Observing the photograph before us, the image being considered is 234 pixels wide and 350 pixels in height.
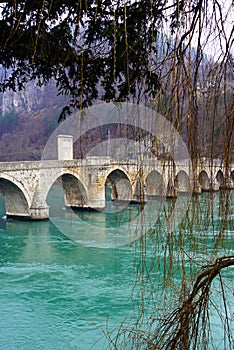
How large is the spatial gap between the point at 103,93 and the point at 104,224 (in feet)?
38.8

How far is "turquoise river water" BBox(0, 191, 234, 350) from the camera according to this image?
493cm

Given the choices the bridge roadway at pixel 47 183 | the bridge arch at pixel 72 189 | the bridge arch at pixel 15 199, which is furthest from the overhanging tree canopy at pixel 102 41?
the bridge arch at pixel 72 189

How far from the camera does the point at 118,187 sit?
1928 cm

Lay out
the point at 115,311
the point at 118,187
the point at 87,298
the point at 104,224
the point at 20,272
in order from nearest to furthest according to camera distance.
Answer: the point at 115,311 → the point at 87,298 → the point at 20,272 → the point at 104,224 → the point at 118,187

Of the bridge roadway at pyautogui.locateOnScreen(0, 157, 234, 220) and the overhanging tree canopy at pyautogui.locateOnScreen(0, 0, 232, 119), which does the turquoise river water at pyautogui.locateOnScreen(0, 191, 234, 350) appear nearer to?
the overhanging tree canopy at pyautogui.locateOnScreen(0, 0, 232, 119)

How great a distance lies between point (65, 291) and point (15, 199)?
812cm

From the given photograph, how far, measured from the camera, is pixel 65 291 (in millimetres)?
6832

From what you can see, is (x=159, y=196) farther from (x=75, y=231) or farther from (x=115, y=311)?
(x=75, y=231)

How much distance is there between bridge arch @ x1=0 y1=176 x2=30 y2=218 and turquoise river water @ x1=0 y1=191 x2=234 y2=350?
3068 mm

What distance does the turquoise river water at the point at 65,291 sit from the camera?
493cm

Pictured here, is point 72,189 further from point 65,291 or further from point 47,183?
point 65,291

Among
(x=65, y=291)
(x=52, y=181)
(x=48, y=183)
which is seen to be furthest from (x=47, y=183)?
(x=65, y=291)

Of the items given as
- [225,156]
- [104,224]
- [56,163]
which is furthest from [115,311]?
[56,163]

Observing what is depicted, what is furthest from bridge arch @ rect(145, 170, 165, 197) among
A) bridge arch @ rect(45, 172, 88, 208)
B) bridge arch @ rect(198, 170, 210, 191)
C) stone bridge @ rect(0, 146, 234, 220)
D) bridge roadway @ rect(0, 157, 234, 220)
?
bridge arch @ rect(45, 172, 88, 208)
